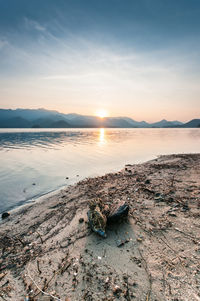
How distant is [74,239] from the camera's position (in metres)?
5.64

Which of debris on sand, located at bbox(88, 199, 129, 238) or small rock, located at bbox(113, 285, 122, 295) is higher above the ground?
debris on sand, located at bbox(88, 199, 129, 238)

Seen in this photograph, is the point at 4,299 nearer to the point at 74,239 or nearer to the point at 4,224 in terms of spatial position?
the point at 74,239

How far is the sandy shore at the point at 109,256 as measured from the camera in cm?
370

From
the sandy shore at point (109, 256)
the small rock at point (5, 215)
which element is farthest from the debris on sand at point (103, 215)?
the small rock at point (5, 215)

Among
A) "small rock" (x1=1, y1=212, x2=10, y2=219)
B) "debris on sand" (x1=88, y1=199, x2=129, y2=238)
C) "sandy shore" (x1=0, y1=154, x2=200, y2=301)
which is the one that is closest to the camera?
"sandy shore" (x1=0, y1=154, x2=200, y2=301)

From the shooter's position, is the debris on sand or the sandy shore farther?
the debris on sand

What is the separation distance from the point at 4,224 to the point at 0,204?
3.12m

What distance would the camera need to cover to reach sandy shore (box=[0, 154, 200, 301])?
12.1 feet

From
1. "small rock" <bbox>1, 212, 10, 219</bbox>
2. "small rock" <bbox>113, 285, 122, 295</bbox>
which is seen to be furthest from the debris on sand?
"small rock" <bbox>1, 212, 10, 219</bbox>

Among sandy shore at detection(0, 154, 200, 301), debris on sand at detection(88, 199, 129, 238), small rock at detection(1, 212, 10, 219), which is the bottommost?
small rock at detection(1, 212, 10, 219)

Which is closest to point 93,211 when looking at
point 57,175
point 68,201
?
point 68,201

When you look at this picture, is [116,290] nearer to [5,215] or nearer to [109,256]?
[109,256]

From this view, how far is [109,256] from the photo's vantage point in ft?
15.3

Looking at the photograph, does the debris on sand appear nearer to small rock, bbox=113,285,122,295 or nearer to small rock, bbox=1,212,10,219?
small rock, bbox=113,285,122,295
